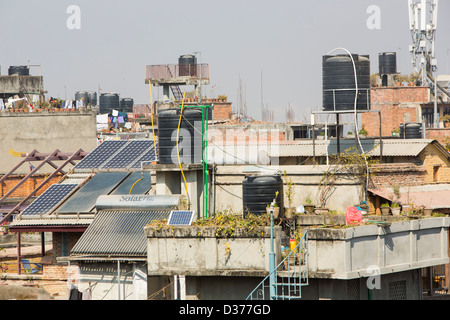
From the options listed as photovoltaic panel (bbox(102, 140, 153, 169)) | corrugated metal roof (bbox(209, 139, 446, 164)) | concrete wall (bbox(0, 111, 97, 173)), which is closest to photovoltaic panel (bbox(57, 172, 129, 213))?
photovoltaic panel (bbox(102, 140, 153, 169))

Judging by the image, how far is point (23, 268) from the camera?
32312 mm

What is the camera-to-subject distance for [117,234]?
27547 millimetres

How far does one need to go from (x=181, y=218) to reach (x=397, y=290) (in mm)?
7643

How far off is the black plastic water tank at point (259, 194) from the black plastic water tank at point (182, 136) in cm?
333

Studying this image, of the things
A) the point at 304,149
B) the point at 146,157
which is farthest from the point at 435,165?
the point at 146,157

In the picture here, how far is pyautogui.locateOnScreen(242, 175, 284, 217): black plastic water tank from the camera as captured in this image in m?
27.0

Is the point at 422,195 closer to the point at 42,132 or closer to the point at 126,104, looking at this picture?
the point at 42,132

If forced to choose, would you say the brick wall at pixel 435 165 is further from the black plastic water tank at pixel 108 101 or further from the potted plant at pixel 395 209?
the black plastic water tank at pixel 108 101

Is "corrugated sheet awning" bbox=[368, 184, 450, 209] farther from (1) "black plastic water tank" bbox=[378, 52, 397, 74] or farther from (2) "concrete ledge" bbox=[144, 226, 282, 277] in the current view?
(1) "black plastic water tank" bbox=[378, 52, 397, 74]

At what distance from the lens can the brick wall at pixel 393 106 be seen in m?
82.4

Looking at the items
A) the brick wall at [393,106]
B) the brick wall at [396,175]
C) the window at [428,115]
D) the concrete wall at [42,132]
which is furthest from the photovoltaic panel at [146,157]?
the window at [428,115]

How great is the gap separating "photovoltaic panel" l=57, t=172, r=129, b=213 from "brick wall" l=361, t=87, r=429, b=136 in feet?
171

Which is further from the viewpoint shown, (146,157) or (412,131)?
(412,131)
